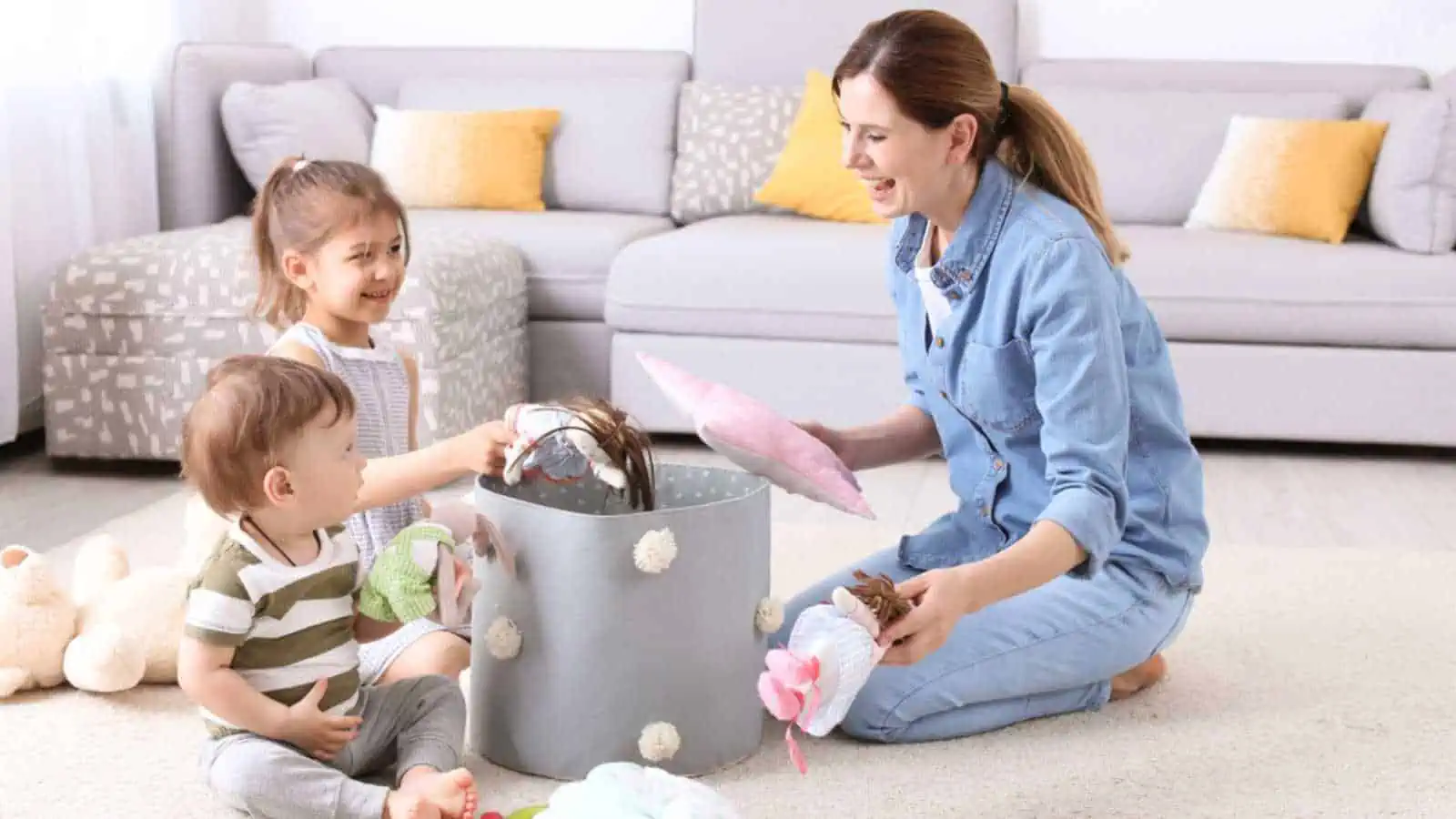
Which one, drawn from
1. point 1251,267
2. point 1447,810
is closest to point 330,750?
point 1447,810

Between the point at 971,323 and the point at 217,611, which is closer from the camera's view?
the point at 217,611

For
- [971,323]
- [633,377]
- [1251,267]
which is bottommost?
[633,377]

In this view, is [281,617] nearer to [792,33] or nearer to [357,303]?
[357,303]

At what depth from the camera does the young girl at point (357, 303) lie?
77.2 inches

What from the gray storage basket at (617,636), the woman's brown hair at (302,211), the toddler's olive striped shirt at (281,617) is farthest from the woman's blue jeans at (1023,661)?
the woman's brown hair at (302,211)

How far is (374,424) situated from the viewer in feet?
6.65

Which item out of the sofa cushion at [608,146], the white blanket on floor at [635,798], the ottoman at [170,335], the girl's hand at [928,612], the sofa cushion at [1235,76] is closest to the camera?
the white blanket on floor at [635,798]

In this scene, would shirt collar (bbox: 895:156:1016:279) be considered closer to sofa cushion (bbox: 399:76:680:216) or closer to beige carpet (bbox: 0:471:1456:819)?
beige carpet (bbox: 0:471:1456:819)

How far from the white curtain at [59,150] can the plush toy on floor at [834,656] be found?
7.35 ft

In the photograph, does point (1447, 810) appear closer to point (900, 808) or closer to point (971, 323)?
point (900, 808)

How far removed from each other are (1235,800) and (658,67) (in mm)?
2947

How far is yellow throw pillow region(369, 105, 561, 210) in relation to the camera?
404cm

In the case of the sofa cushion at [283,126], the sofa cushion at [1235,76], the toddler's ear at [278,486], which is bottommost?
the toddler's ear at [278,486]

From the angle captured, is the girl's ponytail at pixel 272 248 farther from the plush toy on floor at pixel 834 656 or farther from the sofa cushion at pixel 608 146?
the sofa cushion at pixel 608 146
